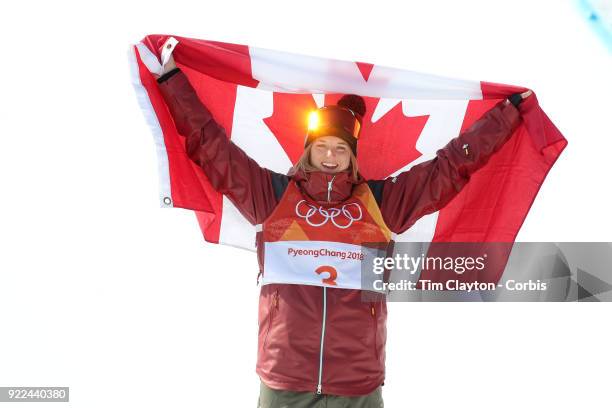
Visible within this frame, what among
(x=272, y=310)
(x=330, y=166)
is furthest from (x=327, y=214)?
(x=272, y=310)

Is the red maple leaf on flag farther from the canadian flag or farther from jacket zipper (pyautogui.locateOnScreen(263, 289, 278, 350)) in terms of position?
jacket zipper (pyautogui.locateOnScreen(263, 289, 278, 350))

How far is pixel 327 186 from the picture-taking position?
196 cm

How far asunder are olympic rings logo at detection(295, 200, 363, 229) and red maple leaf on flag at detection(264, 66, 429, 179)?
0.34 metres

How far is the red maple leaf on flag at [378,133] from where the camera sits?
227 cm

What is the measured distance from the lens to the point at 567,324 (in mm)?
2529

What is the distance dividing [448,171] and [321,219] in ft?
1.45

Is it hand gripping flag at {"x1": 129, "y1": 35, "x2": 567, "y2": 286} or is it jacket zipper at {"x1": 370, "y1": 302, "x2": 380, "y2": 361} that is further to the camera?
hand gripping flag at {"x1": 129, "y1": 35, "x2": 567, "y2": 286}

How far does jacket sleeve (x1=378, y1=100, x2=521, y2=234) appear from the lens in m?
1.99

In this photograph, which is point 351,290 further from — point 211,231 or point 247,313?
point 247,313

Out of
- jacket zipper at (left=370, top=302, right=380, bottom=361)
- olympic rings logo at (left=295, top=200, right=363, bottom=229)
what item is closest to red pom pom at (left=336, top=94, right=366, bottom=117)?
olympic rings logo at (left=295, top=200, right=363, bottom=229)

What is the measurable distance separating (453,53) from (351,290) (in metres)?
1.29

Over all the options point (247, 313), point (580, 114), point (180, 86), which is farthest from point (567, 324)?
point (180, 86)

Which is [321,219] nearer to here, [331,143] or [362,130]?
[331,143]

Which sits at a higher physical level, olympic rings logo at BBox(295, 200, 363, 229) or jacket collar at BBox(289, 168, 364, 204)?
jacket collar at BBox(289, 168, 364, 204)
